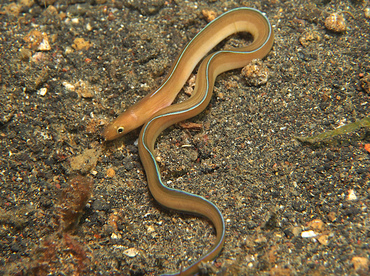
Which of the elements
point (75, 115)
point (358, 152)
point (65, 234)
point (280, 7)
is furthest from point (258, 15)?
point (65, 234)

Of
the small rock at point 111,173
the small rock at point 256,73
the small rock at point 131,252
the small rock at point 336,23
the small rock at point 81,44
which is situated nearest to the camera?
the small rock at point 131,252

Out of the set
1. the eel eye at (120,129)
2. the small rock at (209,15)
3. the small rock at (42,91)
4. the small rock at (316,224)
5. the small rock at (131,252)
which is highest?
the small rock at (42,91)

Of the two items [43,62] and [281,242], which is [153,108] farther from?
[281,242]

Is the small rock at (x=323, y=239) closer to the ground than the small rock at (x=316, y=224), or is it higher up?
higher up

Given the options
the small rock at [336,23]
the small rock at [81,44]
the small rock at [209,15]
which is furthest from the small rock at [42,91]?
the small rock at [336,23]

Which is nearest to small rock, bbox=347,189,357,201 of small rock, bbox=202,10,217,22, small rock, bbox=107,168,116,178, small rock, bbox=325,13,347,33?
small rock, bbox=325,13,347,33

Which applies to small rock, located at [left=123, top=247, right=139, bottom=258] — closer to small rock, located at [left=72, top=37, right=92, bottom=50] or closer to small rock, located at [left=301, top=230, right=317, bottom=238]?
small rock, located at [left=301, top=230, right=317, bottom=238]

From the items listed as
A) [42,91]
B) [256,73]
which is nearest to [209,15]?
[256,73]

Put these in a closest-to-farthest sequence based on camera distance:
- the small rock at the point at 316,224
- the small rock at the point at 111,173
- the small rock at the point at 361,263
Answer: the small rock at the point at 361,263
the small rock at the point at 316,224
the small rock at the point at 111,173

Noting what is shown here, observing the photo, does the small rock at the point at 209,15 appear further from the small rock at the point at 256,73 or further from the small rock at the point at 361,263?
the small rock at the point at 361,263

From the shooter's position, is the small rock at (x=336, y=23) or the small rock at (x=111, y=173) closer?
the small rock at (x=111, y=173)
